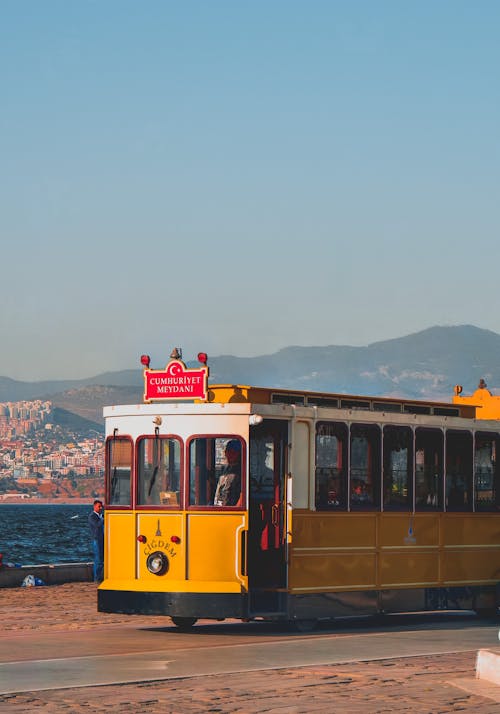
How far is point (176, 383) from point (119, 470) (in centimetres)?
135

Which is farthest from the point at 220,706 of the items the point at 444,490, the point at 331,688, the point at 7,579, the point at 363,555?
the point at 7,579

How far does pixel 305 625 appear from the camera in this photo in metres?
20.6

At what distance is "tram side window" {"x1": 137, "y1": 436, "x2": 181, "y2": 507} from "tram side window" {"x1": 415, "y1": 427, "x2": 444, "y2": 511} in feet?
11.9

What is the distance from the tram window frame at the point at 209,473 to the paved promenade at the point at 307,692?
10.9 feet

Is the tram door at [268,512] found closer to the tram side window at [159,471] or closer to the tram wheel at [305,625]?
the tram wheel at [305,625]

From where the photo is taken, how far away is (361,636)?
65.4 feet

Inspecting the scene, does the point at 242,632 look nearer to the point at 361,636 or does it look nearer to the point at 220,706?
the point at 361,636

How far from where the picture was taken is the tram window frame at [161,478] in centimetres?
A: 2030

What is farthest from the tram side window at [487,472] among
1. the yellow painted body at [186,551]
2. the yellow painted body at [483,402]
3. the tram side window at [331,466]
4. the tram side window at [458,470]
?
the yellow painted body at [186,551]

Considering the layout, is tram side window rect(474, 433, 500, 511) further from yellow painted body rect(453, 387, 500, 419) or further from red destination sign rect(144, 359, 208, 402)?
red destination sign rect(144, 359, 208, 402)

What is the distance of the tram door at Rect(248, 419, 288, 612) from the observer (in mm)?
20328

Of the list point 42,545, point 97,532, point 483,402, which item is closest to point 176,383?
point 483,402

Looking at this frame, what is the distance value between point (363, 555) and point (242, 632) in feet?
6.49

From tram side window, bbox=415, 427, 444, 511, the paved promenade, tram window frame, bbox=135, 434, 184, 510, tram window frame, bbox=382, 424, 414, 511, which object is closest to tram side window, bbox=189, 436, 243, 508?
tram window frame, bbox=135, 434, 184, 510
